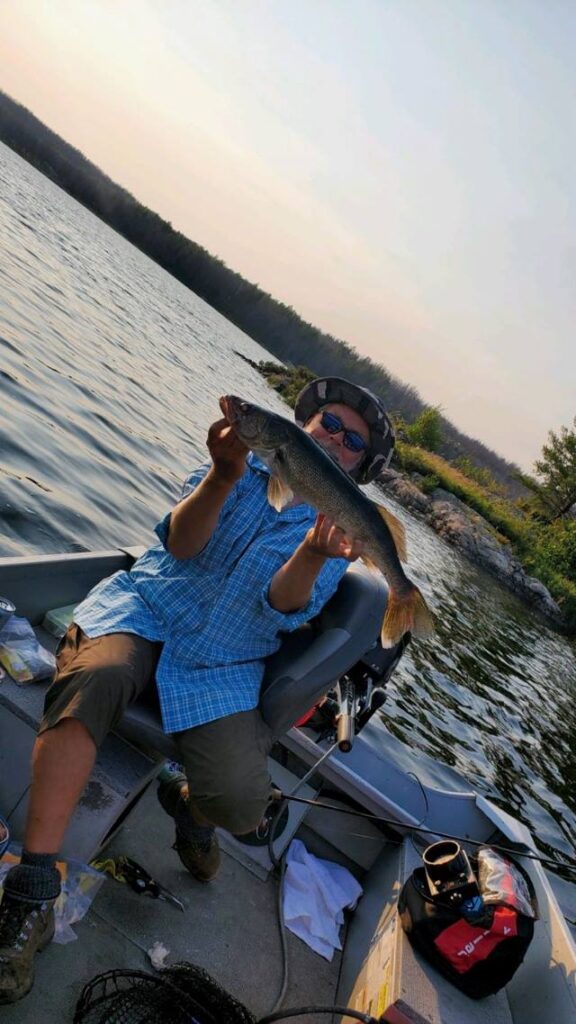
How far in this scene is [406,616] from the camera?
3047 millimetres

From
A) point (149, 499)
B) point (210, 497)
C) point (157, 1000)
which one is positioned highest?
point (210, 497)

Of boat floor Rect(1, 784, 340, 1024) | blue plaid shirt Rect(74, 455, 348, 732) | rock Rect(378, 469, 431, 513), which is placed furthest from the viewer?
rock Rect(378, 469, 431, 513)

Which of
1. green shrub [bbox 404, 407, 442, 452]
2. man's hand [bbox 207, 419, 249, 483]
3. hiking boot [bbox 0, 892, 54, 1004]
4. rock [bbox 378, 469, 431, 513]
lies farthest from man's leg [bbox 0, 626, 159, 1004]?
green shrub [bbox 404, 407, 442, 452]

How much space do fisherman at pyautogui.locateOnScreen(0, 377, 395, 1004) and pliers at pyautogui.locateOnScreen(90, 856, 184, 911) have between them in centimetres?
17

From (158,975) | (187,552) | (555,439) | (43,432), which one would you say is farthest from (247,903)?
(555,439)

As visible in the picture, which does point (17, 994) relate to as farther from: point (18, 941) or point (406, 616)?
point (406, 616)

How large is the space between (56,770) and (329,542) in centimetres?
129

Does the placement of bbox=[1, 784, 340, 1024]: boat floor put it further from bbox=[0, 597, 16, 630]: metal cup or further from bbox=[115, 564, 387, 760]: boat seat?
bbox=[0, 597, 16, 630]: metal cup

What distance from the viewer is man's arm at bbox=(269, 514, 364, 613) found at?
2.61 m

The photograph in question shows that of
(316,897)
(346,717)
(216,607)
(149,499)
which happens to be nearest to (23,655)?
(216,607)

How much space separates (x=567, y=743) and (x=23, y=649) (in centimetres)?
1164

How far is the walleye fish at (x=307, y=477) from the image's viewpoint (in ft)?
8.40

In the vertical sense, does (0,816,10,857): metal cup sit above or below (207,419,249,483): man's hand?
below

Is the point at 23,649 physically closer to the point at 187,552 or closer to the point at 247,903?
the point at 187,552
